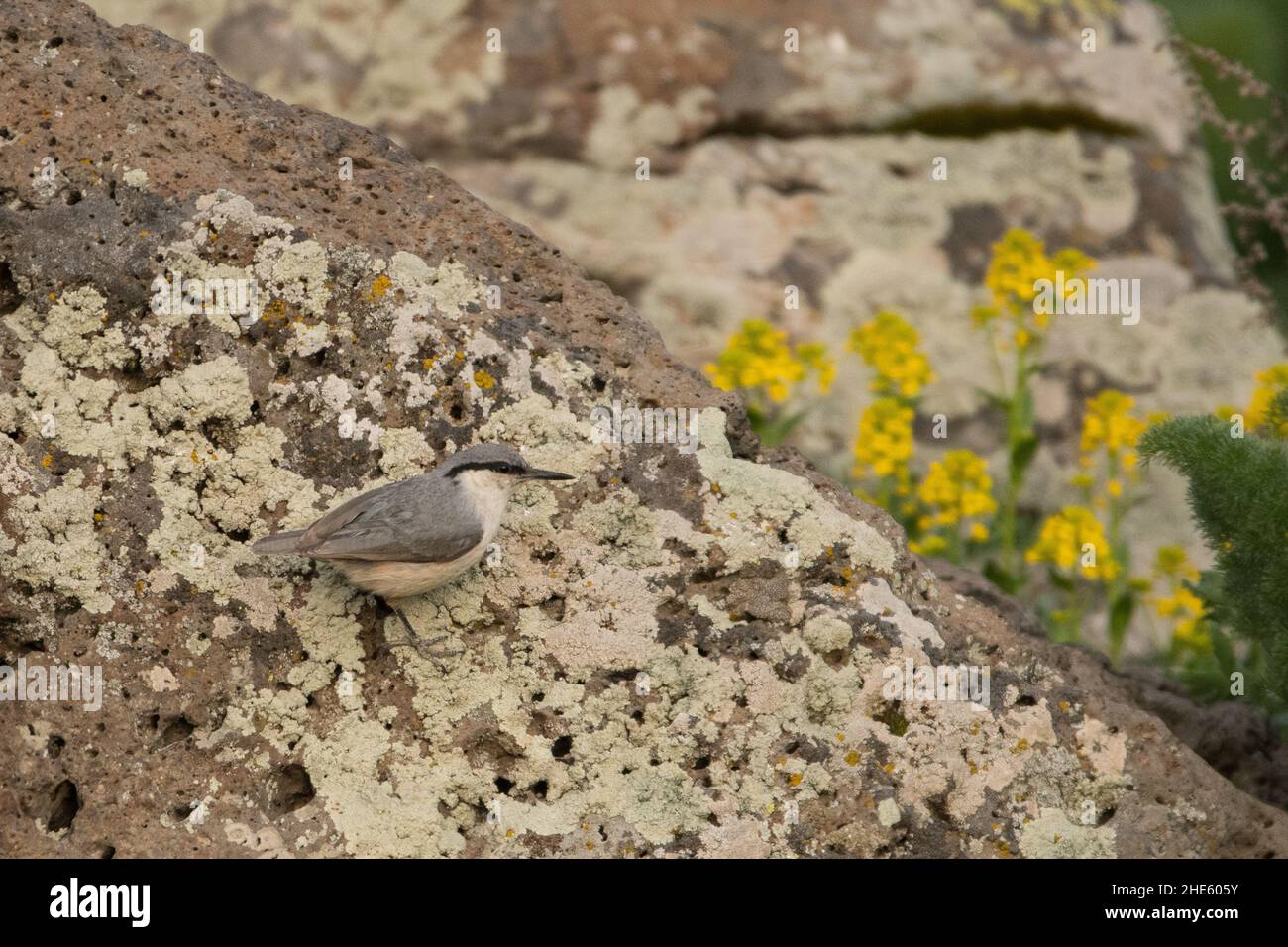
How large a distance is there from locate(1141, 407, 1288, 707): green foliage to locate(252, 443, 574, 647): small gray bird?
211 cm

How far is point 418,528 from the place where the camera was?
3.82 meters

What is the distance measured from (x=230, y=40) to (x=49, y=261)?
4945mm

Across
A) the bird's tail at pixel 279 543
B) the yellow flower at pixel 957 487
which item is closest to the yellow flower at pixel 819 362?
the yellow flower at pixel 957 487

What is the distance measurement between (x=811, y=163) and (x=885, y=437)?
262cm

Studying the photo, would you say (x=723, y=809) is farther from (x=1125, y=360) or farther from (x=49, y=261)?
(x=1125, y=360)

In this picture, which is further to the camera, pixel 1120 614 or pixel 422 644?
pixel 1120 614

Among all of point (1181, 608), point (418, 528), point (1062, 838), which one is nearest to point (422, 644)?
point (418, 528)

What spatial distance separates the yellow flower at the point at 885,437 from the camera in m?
6.65

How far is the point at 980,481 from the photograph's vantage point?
6.66m

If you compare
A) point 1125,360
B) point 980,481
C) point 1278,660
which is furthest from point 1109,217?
point 1278,660
